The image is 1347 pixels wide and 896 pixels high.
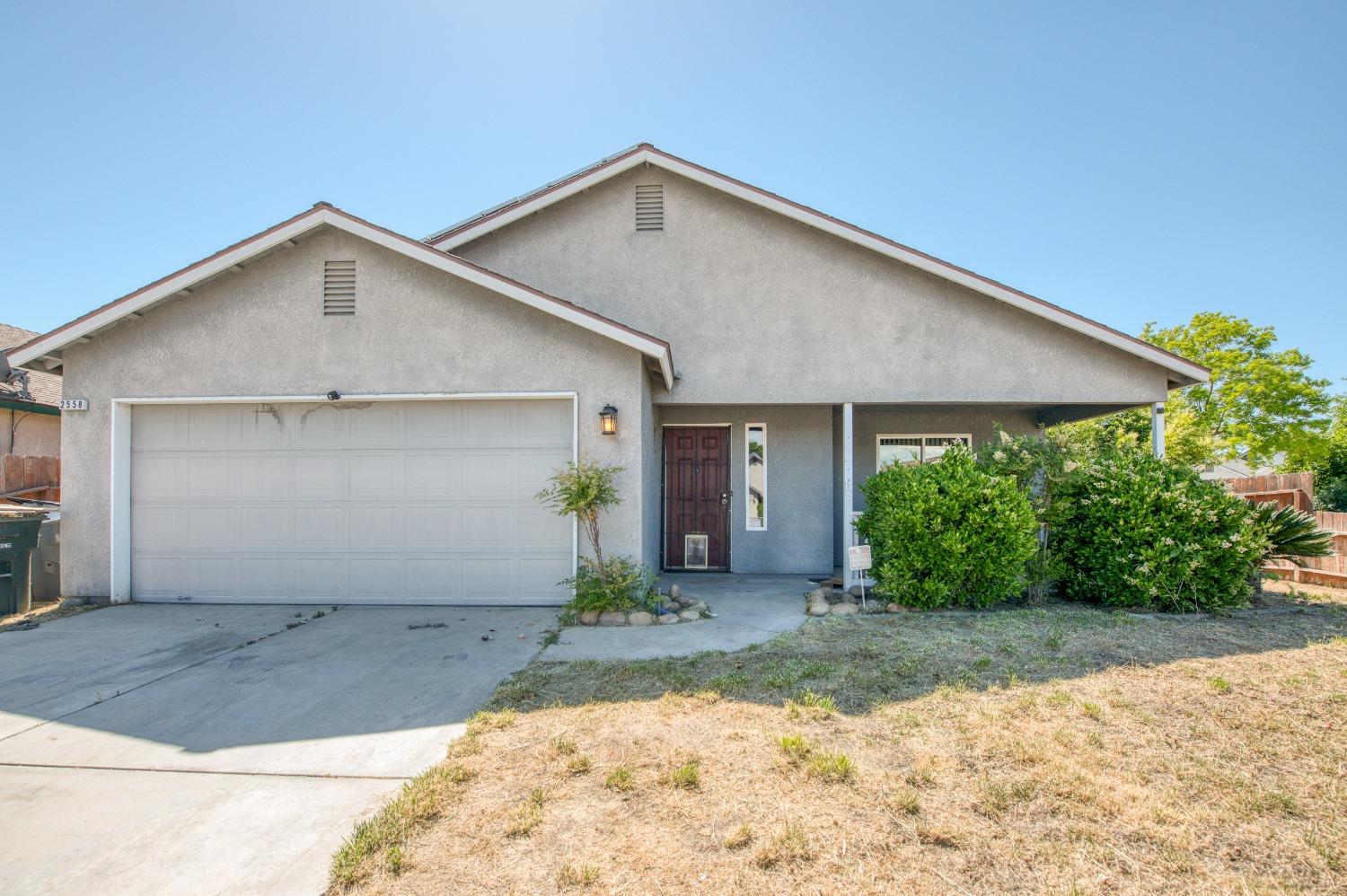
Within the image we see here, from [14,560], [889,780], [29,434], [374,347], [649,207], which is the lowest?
[889,780]

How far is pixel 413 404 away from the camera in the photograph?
7879mm

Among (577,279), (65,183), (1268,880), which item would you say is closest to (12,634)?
(577,279)

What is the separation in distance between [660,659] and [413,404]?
4.52m

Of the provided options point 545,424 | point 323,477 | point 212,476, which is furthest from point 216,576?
point 545,424

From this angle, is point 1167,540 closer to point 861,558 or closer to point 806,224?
point 861,558

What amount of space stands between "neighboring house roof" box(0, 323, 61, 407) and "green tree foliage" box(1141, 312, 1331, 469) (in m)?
33.3

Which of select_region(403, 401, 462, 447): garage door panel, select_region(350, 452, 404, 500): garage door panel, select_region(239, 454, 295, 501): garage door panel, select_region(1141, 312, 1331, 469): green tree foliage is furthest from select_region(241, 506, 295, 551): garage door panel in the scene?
select_region(1141, 312, 1331, 469): green tree foliage

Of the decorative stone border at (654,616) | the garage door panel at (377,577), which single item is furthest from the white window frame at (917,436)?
the garage door panel at (377,577)

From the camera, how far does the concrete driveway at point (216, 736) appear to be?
2707 millimetres

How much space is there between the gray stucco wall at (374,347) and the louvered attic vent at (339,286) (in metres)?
0.09

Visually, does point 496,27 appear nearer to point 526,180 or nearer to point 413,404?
point 526,180

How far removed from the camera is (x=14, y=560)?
746cm

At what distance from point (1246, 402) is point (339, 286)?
32.4 m

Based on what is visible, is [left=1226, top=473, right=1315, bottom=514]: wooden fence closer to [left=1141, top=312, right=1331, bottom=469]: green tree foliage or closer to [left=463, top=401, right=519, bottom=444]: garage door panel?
[left=463, top=401, right=519, bottom=444]: garage door panel
